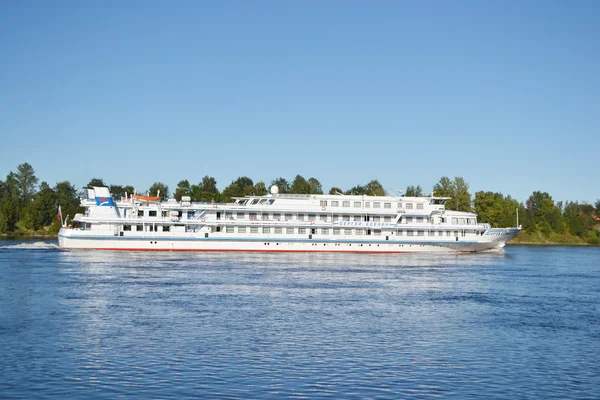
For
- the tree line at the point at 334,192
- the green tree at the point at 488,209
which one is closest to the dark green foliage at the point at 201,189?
the tree line at the point at 334,192

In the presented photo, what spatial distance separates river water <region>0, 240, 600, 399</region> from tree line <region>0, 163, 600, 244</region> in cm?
9523

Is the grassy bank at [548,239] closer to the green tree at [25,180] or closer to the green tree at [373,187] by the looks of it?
the green tree at [373,187]

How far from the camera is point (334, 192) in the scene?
158125mm

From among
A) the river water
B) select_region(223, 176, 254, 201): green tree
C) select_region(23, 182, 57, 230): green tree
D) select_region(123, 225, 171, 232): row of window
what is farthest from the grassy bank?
select_region(23, 182, 57, 230): green tree

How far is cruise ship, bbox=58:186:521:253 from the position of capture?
86.7 metres

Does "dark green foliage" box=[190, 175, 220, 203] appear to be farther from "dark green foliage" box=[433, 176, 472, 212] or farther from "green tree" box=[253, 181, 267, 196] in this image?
"dark green foliage" box=[433, 176, 472, 212]

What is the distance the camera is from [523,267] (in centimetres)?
7525

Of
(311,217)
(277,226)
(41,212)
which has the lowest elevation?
(277,226)

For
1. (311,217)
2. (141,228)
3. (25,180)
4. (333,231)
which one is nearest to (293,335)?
(333,231)

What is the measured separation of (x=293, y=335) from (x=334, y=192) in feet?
416

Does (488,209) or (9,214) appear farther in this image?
(9,214)

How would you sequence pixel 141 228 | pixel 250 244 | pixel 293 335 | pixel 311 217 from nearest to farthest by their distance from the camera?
pixel 293 335
pixel 141 228
pixel 250 244
pixel 311 217

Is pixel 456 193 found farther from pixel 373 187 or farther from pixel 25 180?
pixel 25 180

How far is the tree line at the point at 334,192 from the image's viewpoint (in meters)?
155
